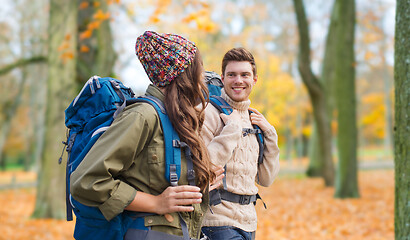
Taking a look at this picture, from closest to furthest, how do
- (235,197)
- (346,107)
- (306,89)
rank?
(235,197)
(346,107)
(306,89)

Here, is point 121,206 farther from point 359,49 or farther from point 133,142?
point 359,49

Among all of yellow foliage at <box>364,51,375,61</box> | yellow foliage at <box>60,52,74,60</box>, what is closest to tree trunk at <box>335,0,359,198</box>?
yellow foliage at <box>60,52,74,60</box>

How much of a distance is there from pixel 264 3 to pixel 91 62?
19.4m

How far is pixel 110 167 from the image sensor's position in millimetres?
1875

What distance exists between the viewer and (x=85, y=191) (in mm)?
1856

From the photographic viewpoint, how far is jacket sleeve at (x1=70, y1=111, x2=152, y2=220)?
6.11ft

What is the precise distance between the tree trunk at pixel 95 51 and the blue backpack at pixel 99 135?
6.92 m

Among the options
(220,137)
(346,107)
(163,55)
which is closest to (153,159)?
(163,55)

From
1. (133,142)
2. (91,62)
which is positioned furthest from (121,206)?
(91,62)

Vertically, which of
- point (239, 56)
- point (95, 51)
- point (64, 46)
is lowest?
point (239, 56)

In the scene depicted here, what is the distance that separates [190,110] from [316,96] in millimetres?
12735

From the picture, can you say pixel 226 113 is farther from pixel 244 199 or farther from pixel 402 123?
pixel 402 123

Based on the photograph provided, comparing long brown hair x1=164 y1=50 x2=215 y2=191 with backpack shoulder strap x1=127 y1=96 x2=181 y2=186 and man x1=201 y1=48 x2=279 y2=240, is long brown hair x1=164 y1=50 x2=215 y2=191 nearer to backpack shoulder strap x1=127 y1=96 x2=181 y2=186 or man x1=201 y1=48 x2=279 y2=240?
backpack shoulder strap x1=127 y1=96 x2=181 y2=186

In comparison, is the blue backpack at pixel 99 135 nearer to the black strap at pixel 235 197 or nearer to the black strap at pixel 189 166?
the black strap at pixel 189 166
